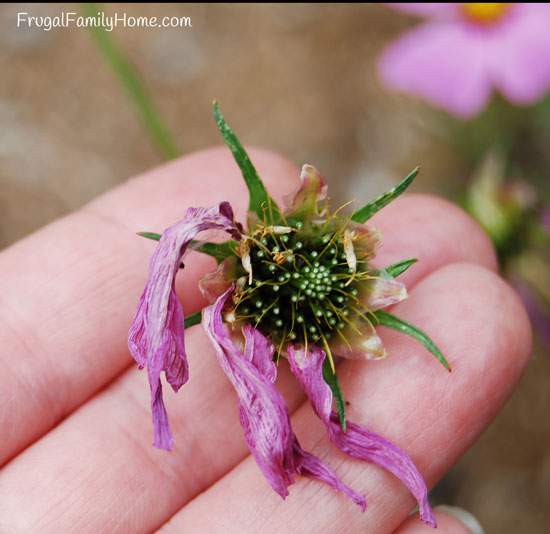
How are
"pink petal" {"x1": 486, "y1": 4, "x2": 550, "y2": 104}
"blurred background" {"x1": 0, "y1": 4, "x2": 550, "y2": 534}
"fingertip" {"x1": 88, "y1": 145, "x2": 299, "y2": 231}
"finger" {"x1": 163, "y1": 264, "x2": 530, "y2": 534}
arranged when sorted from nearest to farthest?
"finger" {"x1": 163, "y1": 264, "x2": 530, "y2": 534}
"fingertip" {"x1": 88, "y1": 145, "x2": 299, "y2": 231}
"pink petal" {"x1": 486, "y1": 4, "x2": 550, "y2": 104}
"blurred background" {"x1": 0, "y1": 4, "x2": 550, "y2": 534}

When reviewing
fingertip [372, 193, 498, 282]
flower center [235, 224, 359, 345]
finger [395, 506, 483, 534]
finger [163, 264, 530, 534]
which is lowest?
finger [395, 506, 483, 534]

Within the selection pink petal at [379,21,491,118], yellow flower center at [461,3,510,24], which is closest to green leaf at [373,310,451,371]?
pink petal at [379,21,491,118]

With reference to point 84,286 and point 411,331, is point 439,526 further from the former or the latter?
point 84,286

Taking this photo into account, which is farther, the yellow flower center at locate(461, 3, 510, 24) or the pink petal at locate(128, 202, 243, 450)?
the yellow flower center at locate(461, 3, 510, 24)

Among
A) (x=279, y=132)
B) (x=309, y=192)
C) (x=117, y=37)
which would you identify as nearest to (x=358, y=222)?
(x=309, y=192)

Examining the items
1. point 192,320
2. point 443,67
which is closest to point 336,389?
point 192,320

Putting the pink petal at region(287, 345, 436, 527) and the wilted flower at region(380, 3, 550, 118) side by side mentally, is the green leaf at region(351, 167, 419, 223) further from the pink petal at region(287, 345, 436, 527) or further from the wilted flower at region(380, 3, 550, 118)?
the wilted flower at region(380, 3, 550, 118)
